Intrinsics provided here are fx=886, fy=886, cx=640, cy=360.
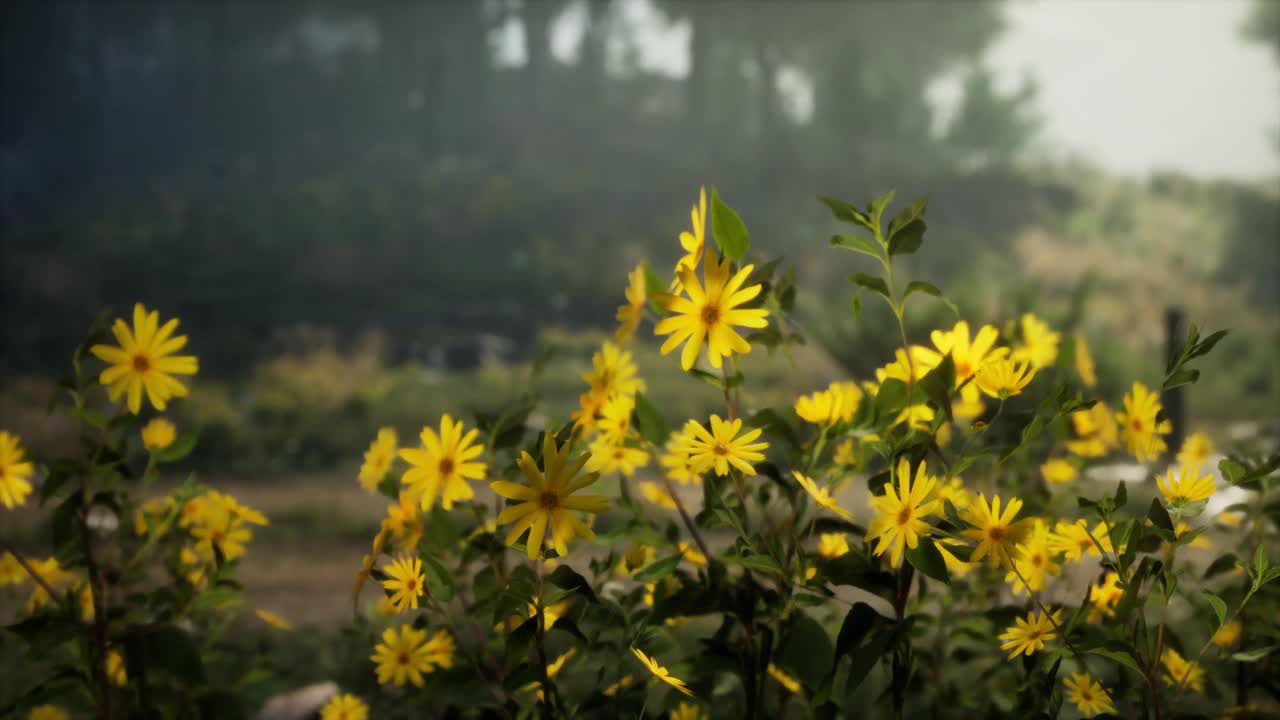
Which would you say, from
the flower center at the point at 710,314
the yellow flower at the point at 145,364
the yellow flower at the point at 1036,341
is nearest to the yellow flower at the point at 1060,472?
the yellow flower at the point at 1036,341

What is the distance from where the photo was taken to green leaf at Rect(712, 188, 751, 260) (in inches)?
34.6

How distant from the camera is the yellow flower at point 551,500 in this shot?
0.76 metres

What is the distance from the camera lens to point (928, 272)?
1232cm

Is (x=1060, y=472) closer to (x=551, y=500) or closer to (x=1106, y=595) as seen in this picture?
(x=1106, y=595)

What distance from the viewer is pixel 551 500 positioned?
0.79 m

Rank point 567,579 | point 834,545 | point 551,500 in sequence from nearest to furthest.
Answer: point 551,500 → point 567,579 → point 834,545

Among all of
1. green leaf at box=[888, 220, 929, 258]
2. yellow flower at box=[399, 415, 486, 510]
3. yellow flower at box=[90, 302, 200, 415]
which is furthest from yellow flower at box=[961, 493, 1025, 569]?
yellow flower at box=[90, 302, 200, 415]

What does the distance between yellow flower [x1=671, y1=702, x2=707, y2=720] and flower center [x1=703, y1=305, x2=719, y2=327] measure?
1.95 feet

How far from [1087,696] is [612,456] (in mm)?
681

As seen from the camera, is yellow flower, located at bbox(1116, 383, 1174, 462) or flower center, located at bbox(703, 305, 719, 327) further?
yellow flower, located at bbox(1116, 383, 1174, 462)

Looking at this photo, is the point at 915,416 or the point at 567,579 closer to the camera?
the point at 567,579

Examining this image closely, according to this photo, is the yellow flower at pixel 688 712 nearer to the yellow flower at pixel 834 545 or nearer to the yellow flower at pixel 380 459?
the yellow flower at pixel 834 545

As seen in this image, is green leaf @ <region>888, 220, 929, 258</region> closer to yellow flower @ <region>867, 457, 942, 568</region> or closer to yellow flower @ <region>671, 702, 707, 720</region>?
yellow flower @ <region>867, 457, 942, 568</region>

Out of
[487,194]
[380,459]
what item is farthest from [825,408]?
[487,194]
